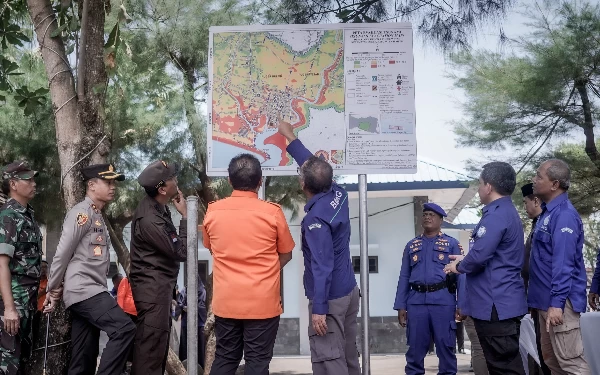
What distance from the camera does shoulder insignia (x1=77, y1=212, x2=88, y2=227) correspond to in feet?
14.9

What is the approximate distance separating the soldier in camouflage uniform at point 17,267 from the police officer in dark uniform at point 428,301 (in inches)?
118

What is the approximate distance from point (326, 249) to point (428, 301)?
205 centimetres

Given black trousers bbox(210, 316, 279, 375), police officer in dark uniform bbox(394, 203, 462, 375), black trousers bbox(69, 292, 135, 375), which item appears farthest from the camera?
police officer in dark uniform bbox(394, 203, 462, 375)

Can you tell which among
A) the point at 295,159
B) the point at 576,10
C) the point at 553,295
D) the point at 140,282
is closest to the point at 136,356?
the point at 140,282

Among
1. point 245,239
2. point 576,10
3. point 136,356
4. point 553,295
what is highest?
point 576,10

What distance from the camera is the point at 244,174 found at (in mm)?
4270

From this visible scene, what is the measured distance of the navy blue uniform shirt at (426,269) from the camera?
6.14 meters

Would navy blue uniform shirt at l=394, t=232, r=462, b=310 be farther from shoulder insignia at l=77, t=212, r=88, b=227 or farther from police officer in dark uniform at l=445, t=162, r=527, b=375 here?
shoulder insignia at l=77, t=212, r=88, b=227

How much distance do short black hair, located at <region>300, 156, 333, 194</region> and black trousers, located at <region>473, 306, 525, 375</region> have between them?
1273 mm

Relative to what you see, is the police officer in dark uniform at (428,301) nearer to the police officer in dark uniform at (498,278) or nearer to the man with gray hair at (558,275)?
the man with gray hair at (558,275)

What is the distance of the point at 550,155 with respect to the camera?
29.8 feet

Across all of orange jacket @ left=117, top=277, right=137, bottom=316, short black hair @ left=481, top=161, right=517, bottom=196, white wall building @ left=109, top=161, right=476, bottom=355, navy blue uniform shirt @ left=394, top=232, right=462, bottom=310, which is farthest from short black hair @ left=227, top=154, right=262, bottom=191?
white wall building @ left=109, top=161, right=476, bottom=355

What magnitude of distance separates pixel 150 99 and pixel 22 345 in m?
6.05

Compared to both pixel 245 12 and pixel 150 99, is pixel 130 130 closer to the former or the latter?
pixel 150 99
